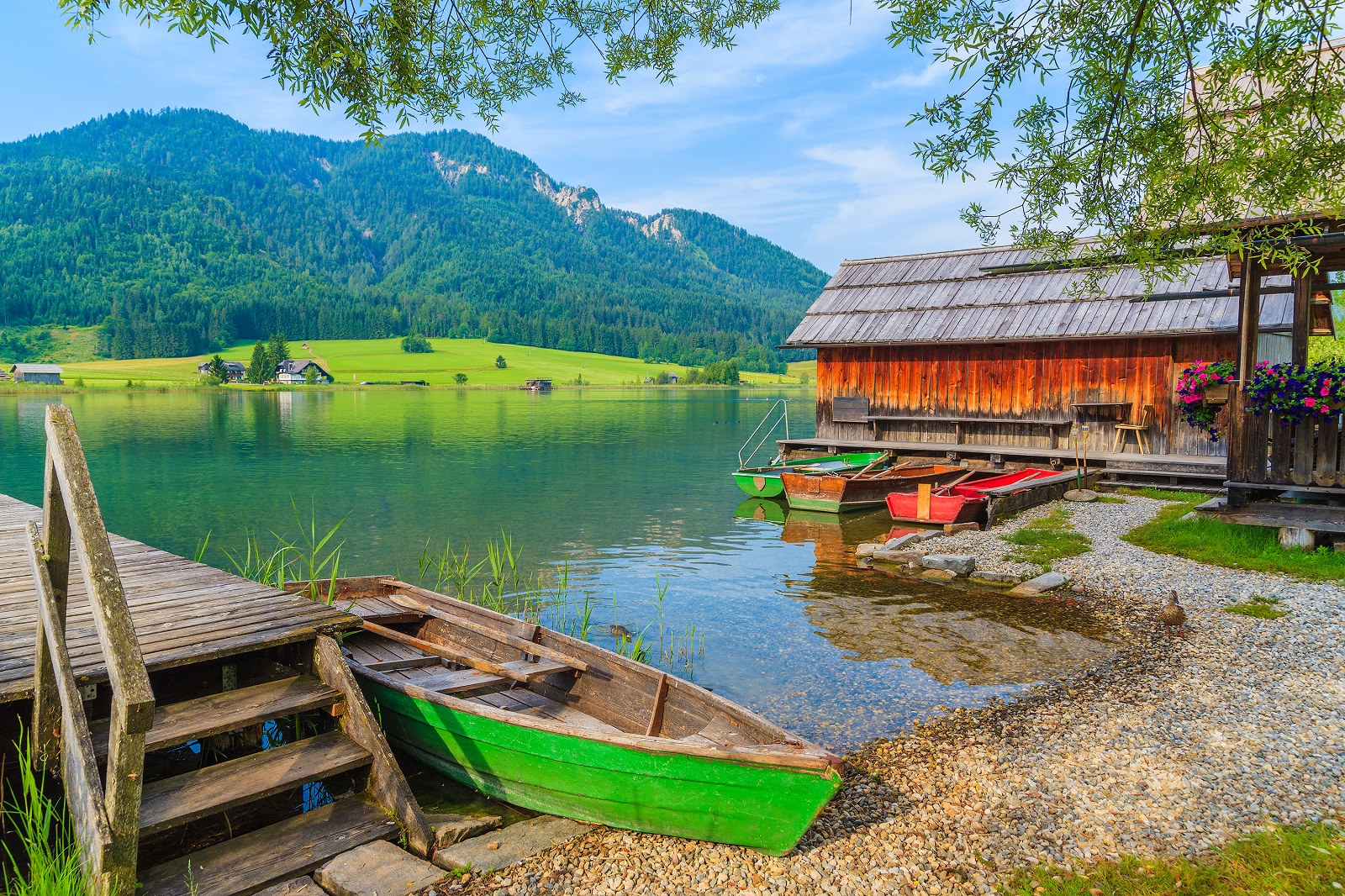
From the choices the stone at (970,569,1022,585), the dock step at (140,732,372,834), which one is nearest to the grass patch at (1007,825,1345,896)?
the dock step at (140,732,372,834)

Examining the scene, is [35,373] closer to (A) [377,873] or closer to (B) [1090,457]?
(B) [1090,457]

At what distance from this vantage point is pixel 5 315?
150 meters

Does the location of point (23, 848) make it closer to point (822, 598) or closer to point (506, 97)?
point (506, 97)

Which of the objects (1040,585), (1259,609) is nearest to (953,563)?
(1040,585)

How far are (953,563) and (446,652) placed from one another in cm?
893

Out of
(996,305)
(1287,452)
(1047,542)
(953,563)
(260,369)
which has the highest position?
(260,369)

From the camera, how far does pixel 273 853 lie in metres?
5.02

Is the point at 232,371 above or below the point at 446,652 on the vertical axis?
above

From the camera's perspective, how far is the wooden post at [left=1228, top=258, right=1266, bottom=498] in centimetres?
1209

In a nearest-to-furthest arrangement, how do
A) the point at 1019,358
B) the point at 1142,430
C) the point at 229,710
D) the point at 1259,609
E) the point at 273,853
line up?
the point at 273,853, the point at 229,710, the point at 1259,609, the point at 1142,430, the point at 1019,358

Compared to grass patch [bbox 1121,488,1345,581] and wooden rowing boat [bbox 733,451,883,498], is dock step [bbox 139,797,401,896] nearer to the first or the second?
grass patch [bbox 1121,488,1345,581]

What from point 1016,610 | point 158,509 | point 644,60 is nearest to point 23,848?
point 644,60

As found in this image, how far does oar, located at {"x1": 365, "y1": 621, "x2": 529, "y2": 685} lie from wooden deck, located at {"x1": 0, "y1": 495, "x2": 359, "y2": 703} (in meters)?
0.31

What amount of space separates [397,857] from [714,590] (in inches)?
361
